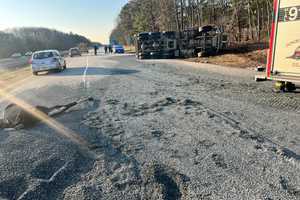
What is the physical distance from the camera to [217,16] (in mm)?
45562

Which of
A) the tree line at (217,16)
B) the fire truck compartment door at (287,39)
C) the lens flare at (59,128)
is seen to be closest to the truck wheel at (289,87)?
the fire truck compartment door at (287,39)

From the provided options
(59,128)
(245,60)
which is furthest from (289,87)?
(245,60)

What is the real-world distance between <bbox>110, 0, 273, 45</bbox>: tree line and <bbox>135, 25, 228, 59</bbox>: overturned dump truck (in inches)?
423

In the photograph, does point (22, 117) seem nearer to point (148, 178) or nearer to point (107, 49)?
point (148, 178)

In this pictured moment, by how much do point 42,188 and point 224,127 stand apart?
10.7ft

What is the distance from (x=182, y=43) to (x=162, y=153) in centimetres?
2439

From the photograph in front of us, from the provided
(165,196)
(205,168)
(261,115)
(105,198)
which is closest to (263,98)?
(261,115)

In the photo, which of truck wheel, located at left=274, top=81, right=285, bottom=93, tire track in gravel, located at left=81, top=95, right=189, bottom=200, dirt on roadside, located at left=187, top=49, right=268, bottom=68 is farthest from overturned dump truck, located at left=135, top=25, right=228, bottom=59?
tire track in gravel, located at left=81, top=95, right=189, bottom=200

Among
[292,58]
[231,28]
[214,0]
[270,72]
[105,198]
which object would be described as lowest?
[105,198]

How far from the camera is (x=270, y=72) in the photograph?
716 cm

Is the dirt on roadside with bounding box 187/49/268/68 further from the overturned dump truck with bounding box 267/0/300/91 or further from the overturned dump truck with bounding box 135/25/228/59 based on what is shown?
the overturned dump truck with bounding box 267/0/300/91

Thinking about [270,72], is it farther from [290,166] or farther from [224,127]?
[290,166]

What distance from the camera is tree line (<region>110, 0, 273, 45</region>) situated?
36031 mm

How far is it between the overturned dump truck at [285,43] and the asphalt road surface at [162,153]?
2.51 feet
